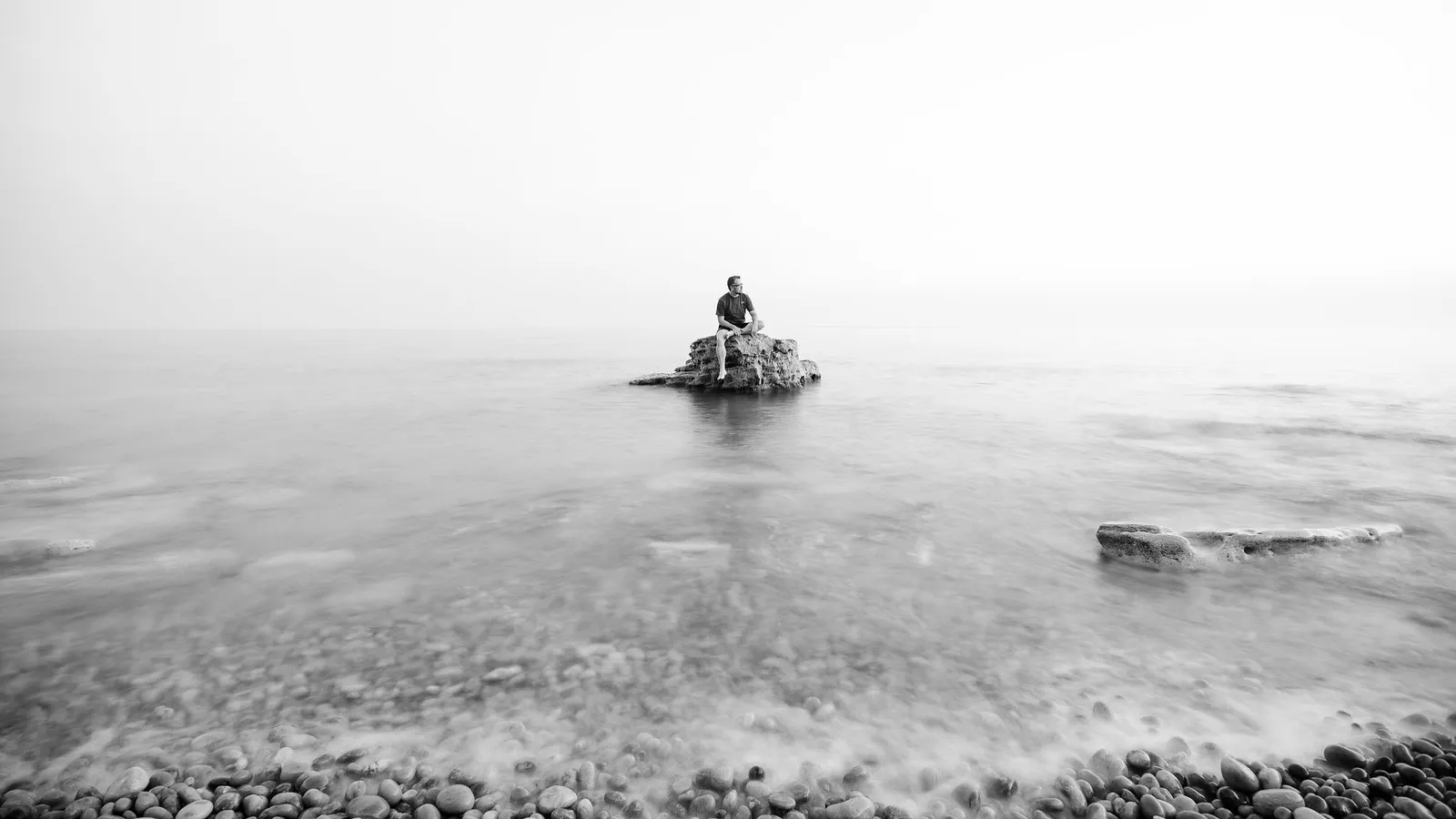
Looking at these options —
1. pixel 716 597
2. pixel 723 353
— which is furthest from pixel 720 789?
pixel 723 353

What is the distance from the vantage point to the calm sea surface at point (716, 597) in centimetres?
286

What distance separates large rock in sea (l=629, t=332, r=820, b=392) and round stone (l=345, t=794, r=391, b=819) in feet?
39.3

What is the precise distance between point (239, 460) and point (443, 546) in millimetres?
5195

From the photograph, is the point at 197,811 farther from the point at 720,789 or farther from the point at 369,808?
the point at 720,789

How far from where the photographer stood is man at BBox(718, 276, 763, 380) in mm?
13547

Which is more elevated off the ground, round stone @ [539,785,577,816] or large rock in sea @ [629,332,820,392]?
large rock in sea @ [629,332,820,392]

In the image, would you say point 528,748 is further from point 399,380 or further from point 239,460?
point 399,380

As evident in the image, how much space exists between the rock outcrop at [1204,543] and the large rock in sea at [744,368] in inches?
378

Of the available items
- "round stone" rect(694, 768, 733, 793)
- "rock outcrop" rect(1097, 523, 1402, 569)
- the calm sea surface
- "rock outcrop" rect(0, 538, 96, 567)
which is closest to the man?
the calm sea surface

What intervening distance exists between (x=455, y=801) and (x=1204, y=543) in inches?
196

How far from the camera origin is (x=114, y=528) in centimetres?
566

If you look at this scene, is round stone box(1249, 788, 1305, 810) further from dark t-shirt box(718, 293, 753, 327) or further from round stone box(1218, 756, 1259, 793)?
dark t-shirt box(718, 293, 753, 327)

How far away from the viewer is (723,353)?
13.7 metres

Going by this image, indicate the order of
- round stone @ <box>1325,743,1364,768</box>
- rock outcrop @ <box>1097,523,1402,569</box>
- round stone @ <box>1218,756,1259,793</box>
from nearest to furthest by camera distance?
round stone @ <box>1218,756,1259,793</box>, round stone @ <box>1325,743,1364,768</box>, rock outcrop @ <box>1097,523,1402,569</box>
